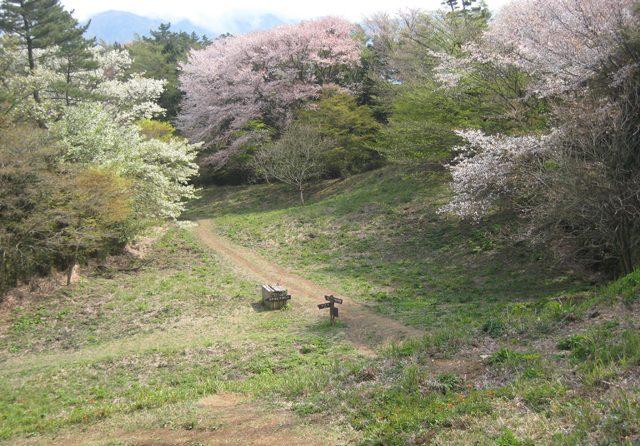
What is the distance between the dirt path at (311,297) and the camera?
38.8 ft

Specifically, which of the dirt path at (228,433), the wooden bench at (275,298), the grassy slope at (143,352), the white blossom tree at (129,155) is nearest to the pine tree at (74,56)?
the white blossom tree at (129,155)

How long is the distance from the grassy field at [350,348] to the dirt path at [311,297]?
0.41 m

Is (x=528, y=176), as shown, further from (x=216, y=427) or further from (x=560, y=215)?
(x=216, y=427)

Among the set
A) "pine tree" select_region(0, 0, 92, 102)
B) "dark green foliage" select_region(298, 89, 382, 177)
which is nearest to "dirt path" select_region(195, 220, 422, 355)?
"dark green foliage" select_region(298, 89, 382, 177)

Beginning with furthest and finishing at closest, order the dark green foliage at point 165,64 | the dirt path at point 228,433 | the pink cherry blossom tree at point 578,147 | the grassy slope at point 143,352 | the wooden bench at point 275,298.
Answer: the dark green foliage at point 165,64 < the wooden bench at point 275,298 < the pink cherry blossom tree at point 578,147 < the grassy slope at point 143,352 < the dirt path at point 228,433

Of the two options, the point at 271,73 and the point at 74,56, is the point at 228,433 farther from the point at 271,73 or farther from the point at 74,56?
the point at 271,73

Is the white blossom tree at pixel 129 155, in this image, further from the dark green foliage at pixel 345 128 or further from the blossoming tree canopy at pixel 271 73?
the blossoming tree canopy at pixel 271 73

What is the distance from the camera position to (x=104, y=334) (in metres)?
14.4

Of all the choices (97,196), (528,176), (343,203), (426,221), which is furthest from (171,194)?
(528,176)

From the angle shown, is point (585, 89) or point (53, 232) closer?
point (585, 89)

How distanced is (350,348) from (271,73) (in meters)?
28.3

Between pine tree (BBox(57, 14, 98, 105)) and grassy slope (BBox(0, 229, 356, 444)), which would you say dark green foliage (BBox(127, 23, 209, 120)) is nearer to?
pine tree (BBox(57, 14, 98, 105))

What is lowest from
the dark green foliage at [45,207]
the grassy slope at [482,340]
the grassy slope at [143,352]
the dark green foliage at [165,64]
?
the grassy slope at [143,352]

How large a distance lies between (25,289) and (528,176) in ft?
54.4
